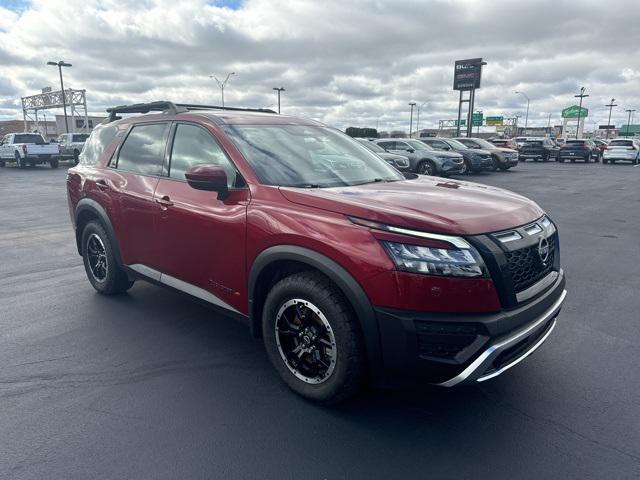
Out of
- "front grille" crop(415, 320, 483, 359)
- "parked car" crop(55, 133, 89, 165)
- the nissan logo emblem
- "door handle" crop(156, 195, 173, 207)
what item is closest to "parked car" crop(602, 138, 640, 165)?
"parked car" crop(55, 133, 89, 165)

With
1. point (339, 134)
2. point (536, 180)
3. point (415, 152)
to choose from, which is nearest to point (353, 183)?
point (339, 134)

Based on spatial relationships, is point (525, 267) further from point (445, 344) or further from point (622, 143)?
point (622, 143)

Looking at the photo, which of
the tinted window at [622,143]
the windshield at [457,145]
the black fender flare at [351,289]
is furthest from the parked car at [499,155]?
the black fender flare at [351,289]

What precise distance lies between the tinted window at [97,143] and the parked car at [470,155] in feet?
59.6

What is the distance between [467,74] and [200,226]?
47.2 meters

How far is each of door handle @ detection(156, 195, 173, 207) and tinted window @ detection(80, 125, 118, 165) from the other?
139cm

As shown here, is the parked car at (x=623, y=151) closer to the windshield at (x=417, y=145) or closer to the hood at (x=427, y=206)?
the windshield at (x=417, y=145)

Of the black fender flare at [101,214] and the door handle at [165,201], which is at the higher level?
the door handle at [165,201]

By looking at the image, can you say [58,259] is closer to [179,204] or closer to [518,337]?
[179,204]

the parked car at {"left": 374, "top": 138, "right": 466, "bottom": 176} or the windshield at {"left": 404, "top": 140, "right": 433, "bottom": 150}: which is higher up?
the windshield at {"left": 404, "top": 140, "right": 433, "bottom": 150}

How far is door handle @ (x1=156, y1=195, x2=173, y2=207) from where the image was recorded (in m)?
3.83

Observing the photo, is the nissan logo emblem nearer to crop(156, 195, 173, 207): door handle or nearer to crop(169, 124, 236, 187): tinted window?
crop(169, 124, 236, 187): tinted window

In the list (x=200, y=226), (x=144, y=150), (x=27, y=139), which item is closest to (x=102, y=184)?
(x=144, y=150)

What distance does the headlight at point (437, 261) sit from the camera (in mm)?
2508
